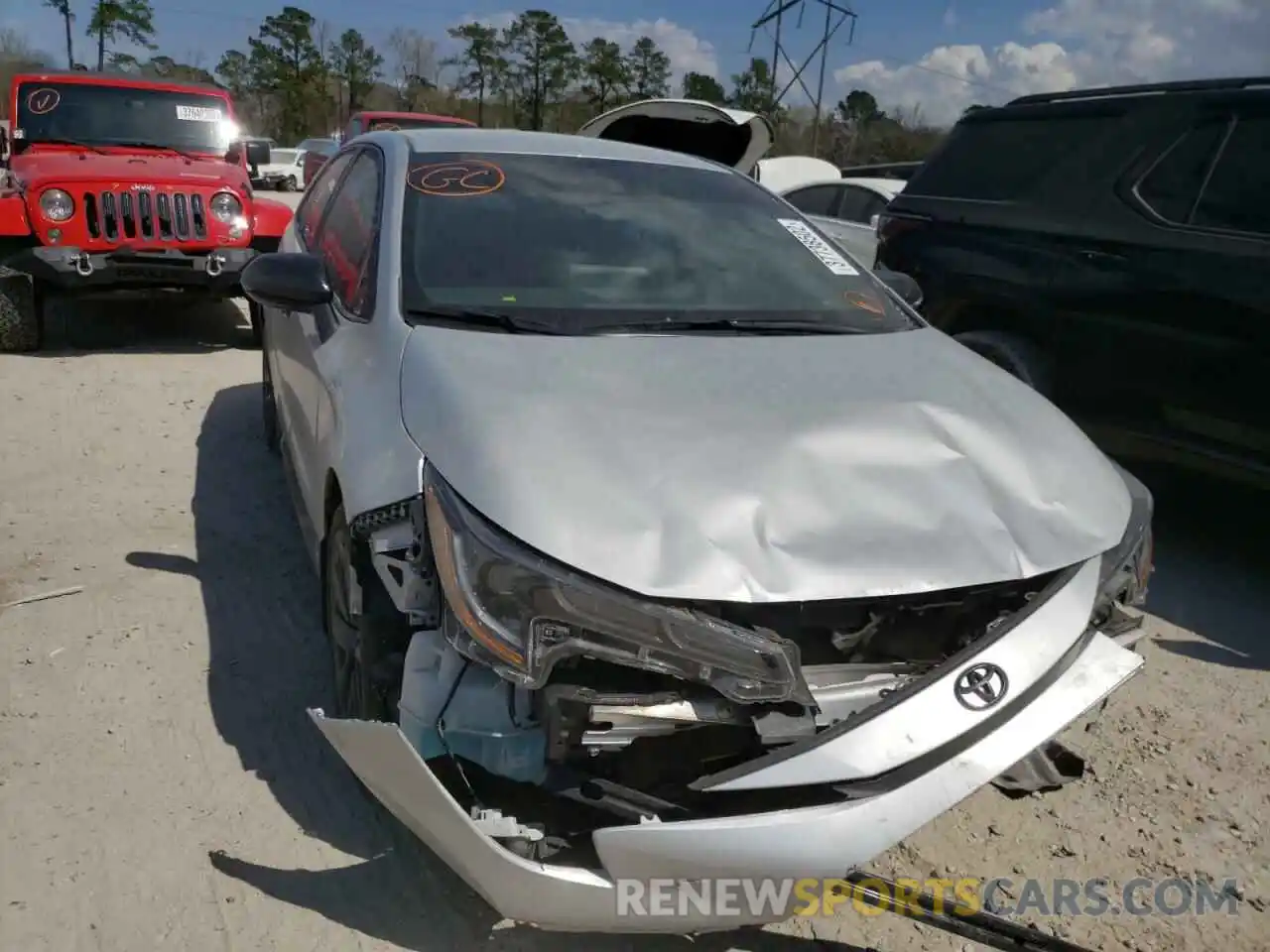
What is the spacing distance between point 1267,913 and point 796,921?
112cm

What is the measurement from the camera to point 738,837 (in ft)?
5.62

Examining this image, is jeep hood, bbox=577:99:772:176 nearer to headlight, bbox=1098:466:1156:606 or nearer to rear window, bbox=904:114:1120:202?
rear window, bbox=904:114:1120:202

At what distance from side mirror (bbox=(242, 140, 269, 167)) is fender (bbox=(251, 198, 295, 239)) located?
70 cm

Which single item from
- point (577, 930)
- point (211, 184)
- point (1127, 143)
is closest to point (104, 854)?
point (577, 930)

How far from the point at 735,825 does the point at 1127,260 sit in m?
3.57

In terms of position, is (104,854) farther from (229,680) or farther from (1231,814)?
(1231,814)

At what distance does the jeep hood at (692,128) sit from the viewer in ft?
23.1

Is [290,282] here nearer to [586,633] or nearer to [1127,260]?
[586,633]

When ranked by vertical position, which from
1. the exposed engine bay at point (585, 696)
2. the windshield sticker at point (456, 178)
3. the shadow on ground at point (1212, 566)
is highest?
the windshield sticker at point (456, 178)

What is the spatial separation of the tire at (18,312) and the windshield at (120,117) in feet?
4.79

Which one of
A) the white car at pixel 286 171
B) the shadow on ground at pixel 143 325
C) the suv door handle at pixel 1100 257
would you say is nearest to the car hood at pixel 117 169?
the shadow on ground at pixel 143 325

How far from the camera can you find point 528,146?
345cm

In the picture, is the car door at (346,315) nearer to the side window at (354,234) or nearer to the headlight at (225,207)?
the side window at (354,234)

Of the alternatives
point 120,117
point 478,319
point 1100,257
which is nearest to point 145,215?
point 120,117
